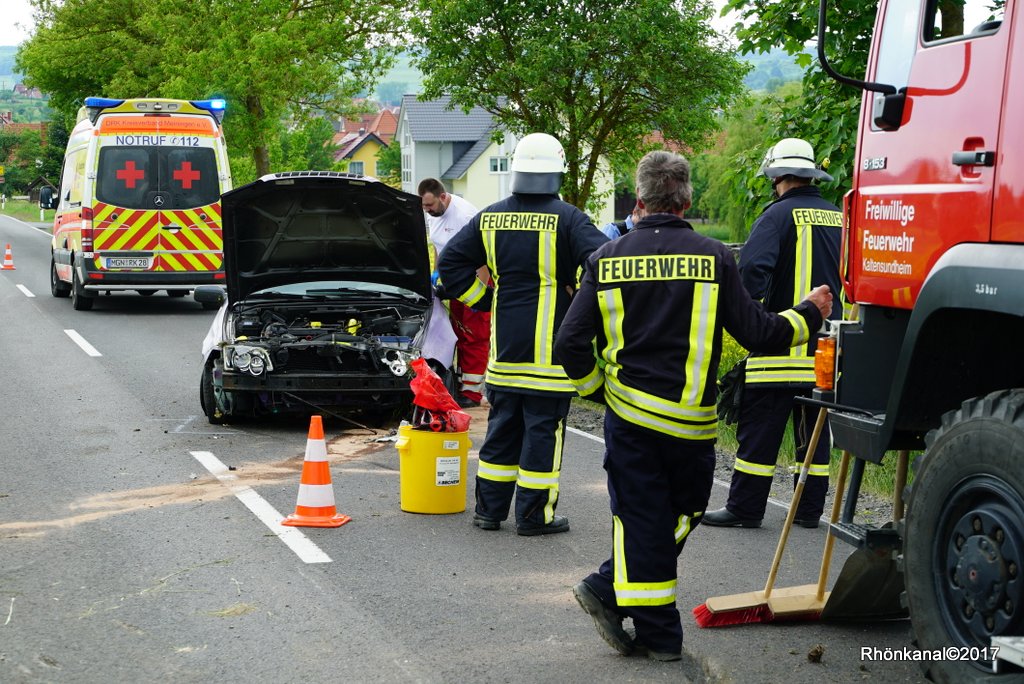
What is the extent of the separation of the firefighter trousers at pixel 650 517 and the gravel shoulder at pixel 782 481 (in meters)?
2.62

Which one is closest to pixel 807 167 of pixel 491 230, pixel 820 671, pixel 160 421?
pixel 491 230

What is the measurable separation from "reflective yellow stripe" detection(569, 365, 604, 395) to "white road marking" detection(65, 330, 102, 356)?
10891 millimetres

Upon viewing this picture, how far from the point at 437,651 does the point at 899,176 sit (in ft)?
8.05

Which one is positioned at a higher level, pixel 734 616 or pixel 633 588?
pixel 633 588

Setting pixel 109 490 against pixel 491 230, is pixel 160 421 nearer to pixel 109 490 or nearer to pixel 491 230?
pixel 109 490

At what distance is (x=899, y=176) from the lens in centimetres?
462

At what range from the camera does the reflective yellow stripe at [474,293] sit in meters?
7.34

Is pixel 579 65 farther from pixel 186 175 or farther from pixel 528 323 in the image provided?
pixel 528 323

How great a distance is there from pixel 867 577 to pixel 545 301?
251 cm

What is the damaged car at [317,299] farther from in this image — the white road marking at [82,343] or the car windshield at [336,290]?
the white road marking at [82,343]

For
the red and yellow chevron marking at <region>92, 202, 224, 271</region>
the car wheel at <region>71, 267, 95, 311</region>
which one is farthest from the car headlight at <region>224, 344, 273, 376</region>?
the car wheel at <region>71, 267, 95, 311</region>

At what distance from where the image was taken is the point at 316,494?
7180 millimetres

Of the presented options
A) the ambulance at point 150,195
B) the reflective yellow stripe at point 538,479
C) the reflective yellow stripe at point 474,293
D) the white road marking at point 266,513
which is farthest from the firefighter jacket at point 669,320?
the ambulance at point 150,195

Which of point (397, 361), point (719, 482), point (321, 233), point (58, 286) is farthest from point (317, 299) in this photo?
point (58, 286)
